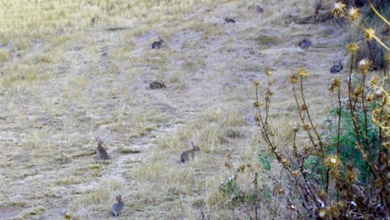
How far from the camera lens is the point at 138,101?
27.4 ft

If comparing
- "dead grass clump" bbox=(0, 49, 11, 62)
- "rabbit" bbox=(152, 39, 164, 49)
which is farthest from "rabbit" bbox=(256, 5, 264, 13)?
"dead grass clump" bbox=(0, 49, 11, 62)

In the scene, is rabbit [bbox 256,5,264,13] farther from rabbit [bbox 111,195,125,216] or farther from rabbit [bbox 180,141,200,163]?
rabbit [bbox 111,195,125,216]

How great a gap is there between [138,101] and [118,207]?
12.4 feet

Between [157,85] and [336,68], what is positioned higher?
[336,68]

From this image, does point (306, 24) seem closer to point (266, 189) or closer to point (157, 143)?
point (157, 143)

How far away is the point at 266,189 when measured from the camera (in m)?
4.20

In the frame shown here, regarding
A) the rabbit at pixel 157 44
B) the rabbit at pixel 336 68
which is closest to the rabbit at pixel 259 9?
the rabbit at pixel 157 44

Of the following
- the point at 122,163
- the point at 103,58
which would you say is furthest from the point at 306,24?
the point at 122,163

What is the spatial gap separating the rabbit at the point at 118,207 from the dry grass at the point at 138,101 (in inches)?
1.8

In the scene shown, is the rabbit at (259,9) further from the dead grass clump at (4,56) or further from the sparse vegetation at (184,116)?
the dead grass clump at (4,56)

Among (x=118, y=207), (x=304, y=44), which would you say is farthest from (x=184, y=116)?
(x=304, y=44)

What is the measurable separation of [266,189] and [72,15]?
1263 cm

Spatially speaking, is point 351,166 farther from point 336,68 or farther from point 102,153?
point 336,68

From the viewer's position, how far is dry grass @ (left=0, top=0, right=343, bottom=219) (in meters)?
5.09
